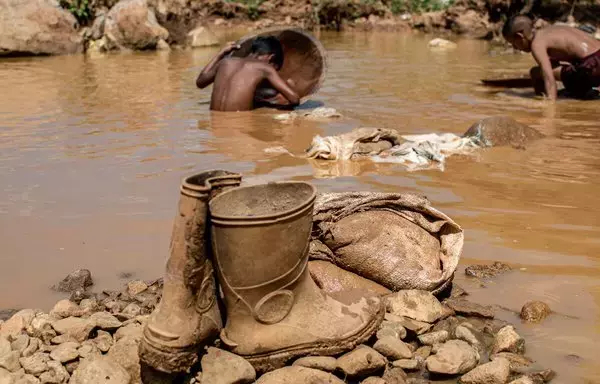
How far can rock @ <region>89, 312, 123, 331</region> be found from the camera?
2.35 meters

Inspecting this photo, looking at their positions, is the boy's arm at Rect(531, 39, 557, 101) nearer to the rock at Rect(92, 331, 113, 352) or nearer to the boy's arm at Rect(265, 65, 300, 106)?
the boy's arm at Rect(265, 65, 300, 106)

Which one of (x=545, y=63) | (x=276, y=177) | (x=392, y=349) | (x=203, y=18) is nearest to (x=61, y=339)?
(x=392, y=349)

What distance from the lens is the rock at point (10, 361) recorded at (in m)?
2.12

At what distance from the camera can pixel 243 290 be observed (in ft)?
6.86

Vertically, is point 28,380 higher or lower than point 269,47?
lower

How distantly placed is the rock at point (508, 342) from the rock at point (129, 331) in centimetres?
123

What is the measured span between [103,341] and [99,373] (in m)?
0.25

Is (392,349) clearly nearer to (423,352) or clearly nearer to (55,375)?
(423,352)

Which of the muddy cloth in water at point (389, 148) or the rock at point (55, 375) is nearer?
the rock at point (55, 375)

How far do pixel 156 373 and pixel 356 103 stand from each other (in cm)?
573

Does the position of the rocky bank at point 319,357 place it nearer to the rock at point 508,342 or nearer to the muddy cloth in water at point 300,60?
the rock at point 508,342

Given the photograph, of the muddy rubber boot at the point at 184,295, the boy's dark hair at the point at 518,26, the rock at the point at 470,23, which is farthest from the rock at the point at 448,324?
the rock at the point at 470,23

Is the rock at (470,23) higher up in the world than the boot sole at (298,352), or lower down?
higher up

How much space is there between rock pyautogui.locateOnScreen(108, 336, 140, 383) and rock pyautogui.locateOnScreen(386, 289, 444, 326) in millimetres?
956
